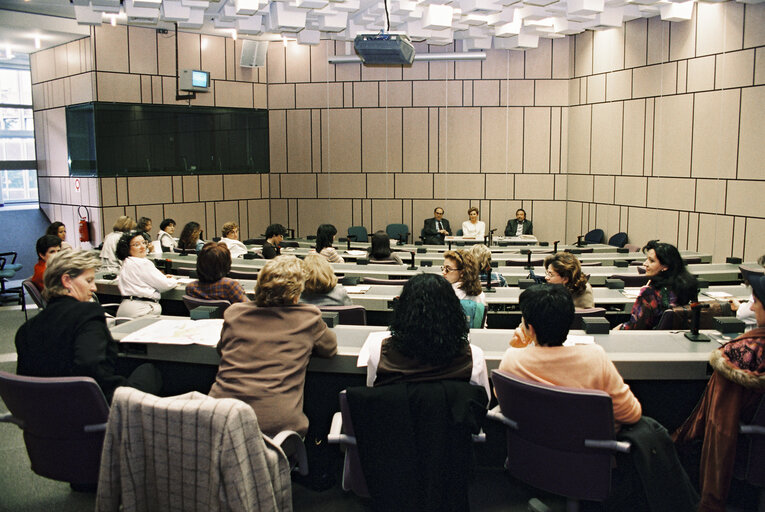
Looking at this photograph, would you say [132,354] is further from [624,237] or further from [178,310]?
[624,237]

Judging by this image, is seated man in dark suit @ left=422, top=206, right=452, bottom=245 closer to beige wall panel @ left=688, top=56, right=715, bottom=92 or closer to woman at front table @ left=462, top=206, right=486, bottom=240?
woman at front table @ left=462, top=206, right=486, bottom=240

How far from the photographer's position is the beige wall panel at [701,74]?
27.7 ft

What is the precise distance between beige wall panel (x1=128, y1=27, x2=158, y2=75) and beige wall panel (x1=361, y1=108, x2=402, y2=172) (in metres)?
3.78

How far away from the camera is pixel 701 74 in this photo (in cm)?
861

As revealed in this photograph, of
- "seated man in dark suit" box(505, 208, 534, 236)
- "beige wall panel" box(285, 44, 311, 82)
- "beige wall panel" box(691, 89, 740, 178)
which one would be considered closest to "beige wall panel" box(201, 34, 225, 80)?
"beige wall panel" box(285, 44, 311, 82)

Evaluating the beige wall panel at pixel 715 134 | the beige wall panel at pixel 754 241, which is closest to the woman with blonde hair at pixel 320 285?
the beige wall panel at pixel 754 241

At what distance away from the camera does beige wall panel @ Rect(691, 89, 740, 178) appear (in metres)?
8.12

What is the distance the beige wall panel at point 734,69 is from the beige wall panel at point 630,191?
198 centimetres

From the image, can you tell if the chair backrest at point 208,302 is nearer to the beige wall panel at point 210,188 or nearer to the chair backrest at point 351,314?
the chair backrest at point 351,314

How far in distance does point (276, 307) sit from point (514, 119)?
32.5 ft

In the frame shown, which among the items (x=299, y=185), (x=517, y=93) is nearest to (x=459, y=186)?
(x=517, y=93)

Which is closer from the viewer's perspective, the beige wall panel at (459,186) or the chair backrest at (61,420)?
the chair backrest at (61,420)

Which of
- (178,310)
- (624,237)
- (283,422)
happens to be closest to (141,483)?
(283,422)

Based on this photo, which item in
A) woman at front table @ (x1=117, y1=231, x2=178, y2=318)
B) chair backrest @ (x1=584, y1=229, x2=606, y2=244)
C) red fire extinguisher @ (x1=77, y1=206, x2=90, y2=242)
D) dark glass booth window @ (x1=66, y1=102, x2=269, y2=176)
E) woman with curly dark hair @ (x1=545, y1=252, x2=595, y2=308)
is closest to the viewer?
woman with curly dark hair @ (x1=545, y1=252, x2=595, y2=308)
